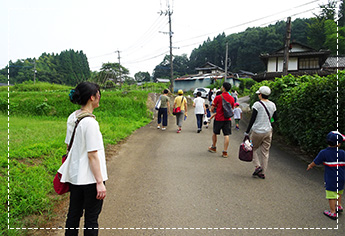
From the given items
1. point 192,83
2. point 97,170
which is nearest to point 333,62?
point 192,83

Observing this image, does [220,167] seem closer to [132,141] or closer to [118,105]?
[132,141]

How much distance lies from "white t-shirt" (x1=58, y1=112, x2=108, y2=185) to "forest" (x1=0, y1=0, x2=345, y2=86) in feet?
69.4

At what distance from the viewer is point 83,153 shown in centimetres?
235

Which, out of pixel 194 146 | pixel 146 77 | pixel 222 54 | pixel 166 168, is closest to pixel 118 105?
pixel 194 146

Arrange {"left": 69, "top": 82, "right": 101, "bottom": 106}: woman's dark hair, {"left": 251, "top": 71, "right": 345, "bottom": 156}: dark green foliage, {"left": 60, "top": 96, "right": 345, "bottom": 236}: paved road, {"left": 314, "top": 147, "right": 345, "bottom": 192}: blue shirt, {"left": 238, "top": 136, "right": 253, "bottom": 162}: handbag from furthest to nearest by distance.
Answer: {"left": 251, "top": 71, "right": 345, "bottom": 156}: dark green foliage < {"left": 238, "top": 136, "right": 253, "bottom": 162}: handbag < {"left": 314, "top": 147, "right": 345, "bottom": 192}: blue shirt < {"left": 60, "top": 96, "right": 345, "bottom": 236}: paved road < {"left": 69, "top": 82, "right": 101, "bottom": 106}: woman's dark hair

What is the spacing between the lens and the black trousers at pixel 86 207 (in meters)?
2.38

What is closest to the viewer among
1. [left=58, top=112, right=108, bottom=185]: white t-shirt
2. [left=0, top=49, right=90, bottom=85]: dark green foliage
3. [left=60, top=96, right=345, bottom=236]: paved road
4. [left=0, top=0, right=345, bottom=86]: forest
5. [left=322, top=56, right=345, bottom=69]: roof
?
[left=58, top=112, right=108, bottom=185]: white t-shirt

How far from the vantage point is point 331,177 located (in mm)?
3430

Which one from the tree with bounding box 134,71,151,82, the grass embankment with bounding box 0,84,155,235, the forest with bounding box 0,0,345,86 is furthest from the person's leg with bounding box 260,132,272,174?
the tree with bounding box 134,71,151,82

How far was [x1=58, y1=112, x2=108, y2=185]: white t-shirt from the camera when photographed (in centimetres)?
229

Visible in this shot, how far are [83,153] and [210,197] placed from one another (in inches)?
99.5

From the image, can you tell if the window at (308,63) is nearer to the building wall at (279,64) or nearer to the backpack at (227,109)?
the building wall at (279,64)

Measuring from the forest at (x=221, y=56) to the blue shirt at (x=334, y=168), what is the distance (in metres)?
21.7

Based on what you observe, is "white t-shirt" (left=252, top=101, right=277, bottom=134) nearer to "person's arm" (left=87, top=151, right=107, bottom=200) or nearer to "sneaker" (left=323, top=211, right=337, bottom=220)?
"sneaker" (left=323, top=211, right=337, bottom=220)
